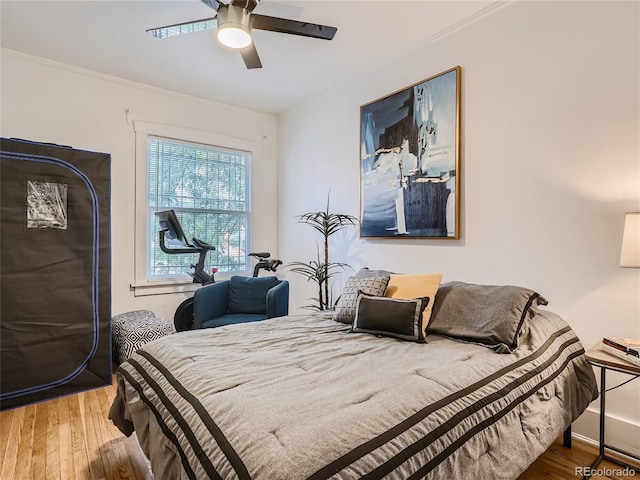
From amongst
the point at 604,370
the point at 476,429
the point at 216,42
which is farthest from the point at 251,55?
the point at 604,370

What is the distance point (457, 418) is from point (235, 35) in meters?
2.28

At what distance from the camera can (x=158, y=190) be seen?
3.87 m

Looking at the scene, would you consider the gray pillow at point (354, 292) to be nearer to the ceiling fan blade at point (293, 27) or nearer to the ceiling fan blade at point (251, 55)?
the ceiling fan blade at point (293, 27)

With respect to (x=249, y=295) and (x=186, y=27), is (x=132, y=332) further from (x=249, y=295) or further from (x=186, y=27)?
(x=186, y=27)

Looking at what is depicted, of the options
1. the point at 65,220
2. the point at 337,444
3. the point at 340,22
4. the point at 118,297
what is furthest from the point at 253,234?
the point at 337,444

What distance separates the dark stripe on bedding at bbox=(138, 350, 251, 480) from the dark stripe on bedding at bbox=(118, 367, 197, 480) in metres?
0.12

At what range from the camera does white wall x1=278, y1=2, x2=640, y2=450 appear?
1986 millimetres

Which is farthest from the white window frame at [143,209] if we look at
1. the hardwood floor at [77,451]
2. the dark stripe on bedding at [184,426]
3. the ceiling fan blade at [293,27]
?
the dark stripe on bedding at [184,426]

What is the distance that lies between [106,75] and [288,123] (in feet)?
6.47

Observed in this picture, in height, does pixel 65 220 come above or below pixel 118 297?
above

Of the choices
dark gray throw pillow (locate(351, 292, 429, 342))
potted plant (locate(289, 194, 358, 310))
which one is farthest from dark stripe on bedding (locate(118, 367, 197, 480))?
potted plant (locate(289, 194, 358, 310))

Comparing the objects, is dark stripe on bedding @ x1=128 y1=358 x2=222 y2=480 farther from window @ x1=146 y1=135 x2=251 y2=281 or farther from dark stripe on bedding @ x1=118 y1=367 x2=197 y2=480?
window @ x1=146 y1=135 x2=251 y2=281

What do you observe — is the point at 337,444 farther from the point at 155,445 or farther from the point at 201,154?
the point at 201,154

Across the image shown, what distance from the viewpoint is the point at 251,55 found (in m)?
2.44
